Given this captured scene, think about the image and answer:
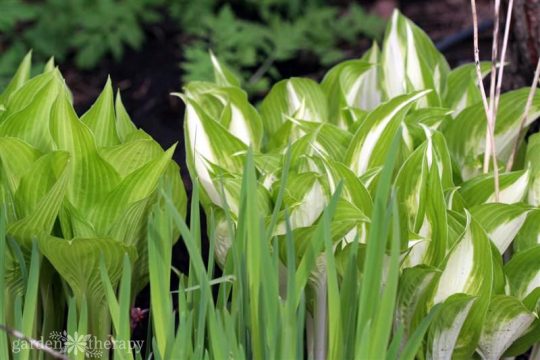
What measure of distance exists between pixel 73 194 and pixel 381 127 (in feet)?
1.83

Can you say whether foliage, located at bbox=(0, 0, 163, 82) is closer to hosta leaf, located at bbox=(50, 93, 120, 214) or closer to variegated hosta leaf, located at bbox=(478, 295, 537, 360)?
hosta leaf, located at bbox=(50, 93, 120, 214)

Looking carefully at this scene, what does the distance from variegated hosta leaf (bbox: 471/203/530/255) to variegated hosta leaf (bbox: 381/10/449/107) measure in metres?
0.43

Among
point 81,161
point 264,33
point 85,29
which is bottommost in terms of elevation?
point 81,161

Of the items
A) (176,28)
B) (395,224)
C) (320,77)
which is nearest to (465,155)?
(395,224)

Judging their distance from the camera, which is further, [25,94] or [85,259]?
[25,94]

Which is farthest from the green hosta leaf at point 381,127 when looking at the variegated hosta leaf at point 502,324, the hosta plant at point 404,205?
the variegated hosta leaf at point 502,324

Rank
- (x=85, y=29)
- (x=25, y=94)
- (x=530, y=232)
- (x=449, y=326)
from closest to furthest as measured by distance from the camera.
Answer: (x=449, y=326) < (x=530, y=232) < (x=25, y=94) < (x=85, y=29)

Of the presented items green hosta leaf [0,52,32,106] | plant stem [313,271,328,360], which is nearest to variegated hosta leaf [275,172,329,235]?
plant stem [313,271,328,360]

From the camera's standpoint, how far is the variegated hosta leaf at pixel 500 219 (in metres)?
1.49

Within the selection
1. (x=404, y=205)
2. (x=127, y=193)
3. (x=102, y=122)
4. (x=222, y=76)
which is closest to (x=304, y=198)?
(x=404, y=205)

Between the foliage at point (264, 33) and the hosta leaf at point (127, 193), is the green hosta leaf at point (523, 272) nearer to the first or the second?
the hosta leaf at point (127, 193)

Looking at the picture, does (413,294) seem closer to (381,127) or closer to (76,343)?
(381,127)

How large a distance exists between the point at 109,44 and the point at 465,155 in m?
1.65

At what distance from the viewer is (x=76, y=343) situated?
1.49 metres
